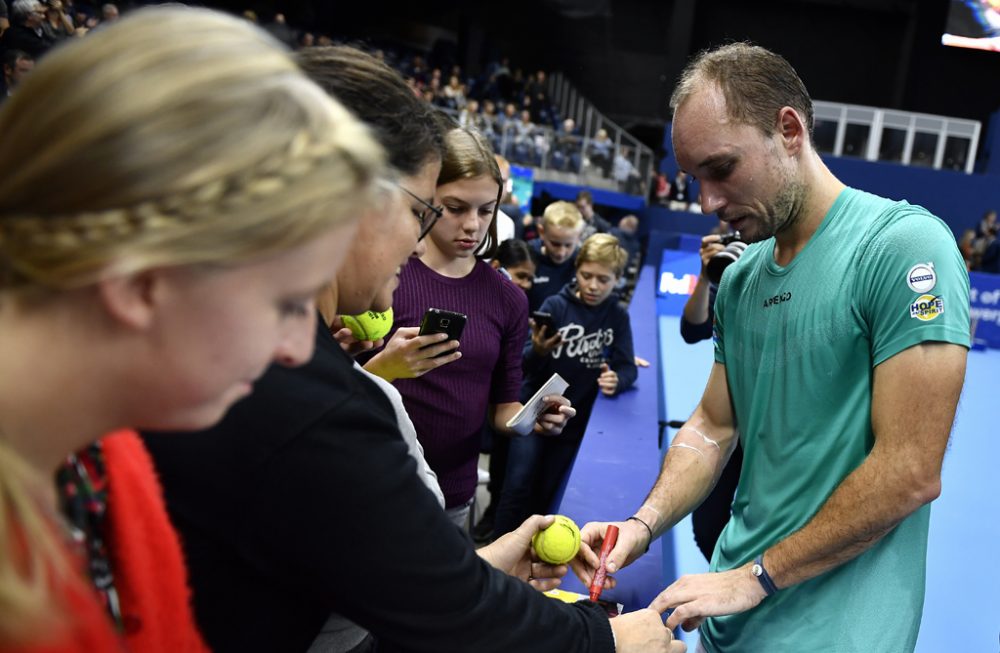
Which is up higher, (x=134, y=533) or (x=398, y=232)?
(x=398, y=232)

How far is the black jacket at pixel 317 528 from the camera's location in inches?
31.5

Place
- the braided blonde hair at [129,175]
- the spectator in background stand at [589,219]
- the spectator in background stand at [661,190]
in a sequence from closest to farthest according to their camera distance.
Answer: the braided blonde hair at [129,175] < the spectator in background stand at [589,219] < the spectator in background stand at [661,190]

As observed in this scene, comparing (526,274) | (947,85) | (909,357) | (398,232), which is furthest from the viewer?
(947,85)

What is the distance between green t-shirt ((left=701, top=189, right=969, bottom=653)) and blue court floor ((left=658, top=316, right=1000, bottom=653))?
172 cm

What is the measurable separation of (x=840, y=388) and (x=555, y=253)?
380 centimetres

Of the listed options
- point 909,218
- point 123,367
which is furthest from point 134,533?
point 909,218

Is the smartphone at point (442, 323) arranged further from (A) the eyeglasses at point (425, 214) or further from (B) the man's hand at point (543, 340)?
(B) the man's hand at point (543, 340)

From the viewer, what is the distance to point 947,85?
2105 cm

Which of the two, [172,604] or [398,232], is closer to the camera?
[172,604]

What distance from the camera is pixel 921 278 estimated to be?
131 centimetres

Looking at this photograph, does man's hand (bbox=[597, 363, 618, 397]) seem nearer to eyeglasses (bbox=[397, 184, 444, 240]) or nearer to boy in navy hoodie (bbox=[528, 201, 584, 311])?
boy in navy hoodie (bbox=[528, 201, 584, 311])

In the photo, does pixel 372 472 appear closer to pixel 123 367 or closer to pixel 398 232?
pixel 123 367

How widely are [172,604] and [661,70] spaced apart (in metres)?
23.3

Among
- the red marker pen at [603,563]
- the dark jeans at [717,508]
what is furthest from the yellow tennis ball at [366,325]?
the dark jeans at [717,508]
